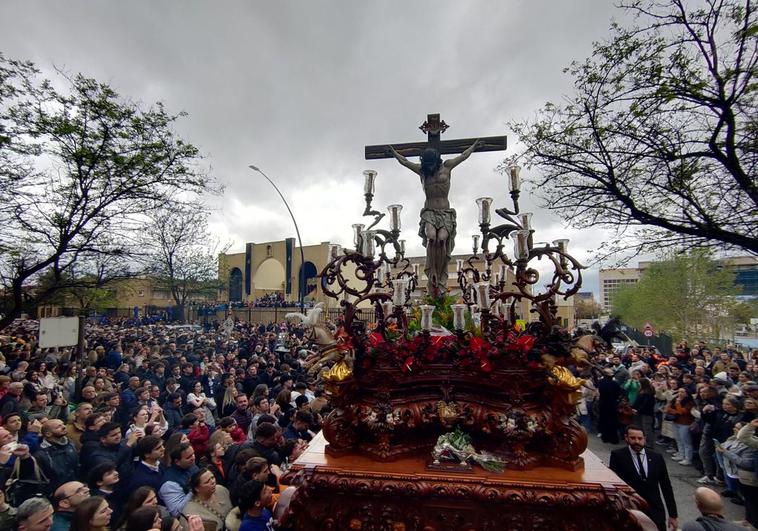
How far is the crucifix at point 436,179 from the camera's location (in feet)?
22.4

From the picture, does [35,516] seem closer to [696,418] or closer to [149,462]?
[149,462]

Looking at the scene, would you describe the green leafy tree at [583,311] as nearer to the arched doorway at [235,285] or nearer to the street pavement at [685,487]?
the arched doorway at [235,285]

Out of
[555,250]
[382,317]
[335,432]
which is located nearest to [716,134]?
[555,250]

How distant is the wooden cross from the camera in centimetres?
722

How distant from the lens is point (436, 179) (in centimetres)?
699

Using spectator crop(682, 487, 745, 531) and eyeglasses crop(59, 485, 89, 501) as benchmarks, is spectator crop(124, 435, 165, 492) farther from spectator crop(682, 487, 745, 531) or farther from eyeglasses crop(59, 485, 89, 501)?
spectator crop(682, 487, 745, 531)

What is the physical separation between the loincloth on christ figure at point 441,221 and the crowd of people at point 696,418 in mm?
2931

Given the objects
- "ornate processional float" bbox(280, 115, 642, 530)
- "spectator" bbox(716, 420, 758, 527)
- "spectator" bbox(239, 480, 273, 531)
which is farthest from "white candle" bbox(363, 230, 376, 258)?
"spectator" bbox(716, 420, 758, 527)

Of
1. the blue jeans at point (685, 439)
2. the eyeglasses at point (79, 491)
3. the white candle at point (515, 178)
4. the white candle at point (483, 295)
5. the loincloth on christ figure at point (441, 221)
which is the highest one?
the white candle at point (515, 178)

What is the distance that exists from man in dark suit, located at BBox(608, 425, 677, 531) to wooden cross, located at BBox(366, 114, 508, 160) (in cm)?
500

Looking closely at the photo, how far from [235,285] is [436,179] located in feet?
155

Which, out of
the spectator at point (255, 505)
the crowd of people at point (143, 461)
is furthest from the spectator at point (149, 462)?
the spectator at point (255, 505)

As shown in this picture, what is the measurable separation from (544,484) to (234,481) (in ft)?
10.7

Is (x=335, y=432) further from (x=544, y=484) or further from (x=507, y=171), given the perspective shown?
(x=507, y=171)
